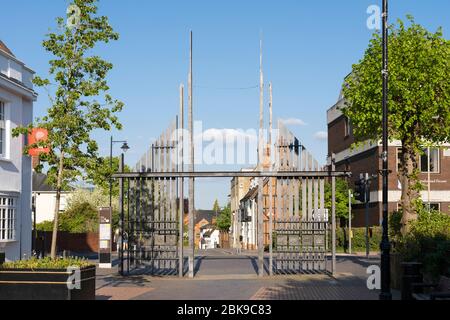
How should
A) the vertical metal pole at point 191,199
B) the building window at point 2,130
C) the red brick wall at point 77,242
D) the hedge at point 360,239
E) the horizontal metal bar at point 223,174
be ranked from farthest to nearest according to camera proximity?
the red brick wall at point 77,242, the hedge at point 360,239, the building window at point 2,130, the vertical metal pole at point 191,199, the horizontal metal bar at point 223,174

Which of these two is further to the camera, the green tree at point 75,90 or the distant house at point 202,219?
the distant house at point 202,219

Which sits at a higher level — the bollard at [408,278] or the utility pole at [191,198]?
the utility pole at [191,198]

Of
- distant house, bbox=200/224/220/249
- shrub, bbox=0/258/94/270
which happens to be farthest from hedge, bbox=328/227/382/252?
distant house, bbox=200/224/220/249

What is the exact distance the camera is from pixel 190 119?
25.5 m

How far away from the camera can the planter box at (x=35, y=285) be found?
14.0 metres

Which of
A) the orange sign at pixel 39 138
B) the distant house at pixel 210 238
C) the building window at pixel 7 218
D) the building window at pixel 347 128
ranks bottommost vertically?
the distant house at pixel 210 238

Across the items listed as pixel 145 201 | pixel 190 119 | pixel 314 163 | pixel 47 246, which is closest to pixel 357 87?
pixel 314 163

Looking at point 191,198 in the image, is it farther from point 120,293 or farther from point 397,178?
point 397,178

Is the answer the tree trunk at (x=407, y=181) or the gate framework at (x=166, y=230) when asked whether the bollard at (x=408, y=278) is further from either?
the tree trunk at (x=407, y=181)

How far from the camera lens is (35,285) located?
1405 centimetres

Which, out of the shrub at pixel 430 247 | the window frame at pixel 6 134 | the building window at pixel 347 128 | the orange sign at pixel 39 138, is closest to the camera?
the shrub at pixel 430 247

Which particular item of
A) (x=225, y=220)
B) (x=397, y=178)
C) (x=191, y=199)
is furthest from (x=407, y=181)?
(x=225, y=220)

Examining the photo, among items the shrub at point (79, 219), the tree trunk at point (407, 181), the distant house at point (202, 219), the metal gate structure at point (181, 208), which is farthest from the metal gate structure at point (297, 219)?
the distant house at point (202, 219)

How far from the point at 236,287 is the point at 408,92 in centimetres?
1051
